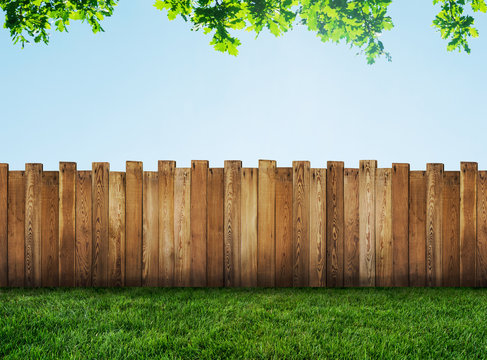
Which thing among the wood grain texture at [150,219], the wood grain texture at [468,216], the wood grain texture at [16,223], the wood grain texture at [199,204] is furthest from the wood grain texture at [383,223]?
the wood grain texture at [16,223]

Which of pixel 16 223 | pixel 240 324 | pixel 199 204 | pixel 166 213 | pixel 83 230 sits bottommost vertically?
pixel 240 324

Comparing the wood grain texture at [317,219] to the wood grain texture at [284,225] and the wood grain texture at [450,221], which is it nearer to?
the wood grain texture at [284,225]

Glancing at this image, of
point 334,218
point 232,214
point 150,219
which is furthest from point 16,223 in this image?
point 334,218

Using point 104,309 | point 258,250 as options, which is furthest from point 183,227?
point 104,309

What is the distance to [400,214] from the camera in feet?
15.0

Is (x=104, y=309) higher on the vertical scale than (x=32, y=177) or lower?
lower

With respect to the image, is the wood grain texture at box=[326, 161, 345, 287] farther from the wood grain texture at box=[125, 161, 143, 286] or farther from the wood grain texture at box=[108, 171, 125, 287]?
the wood grain texture at box=[108, 171, 125, 287]

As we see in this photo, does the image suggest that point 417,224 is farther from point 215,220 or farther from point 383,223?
point 215,220

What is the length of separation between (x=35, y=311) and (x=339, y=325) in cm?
302

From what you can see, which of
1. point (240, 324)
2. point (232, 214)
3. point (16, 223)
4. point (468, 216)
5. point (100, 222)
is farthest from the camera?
point (468, 216)

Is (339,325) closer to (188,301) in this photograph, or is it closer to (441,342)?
(441,342)

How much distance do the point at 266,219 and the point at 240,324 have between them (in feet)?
5.42

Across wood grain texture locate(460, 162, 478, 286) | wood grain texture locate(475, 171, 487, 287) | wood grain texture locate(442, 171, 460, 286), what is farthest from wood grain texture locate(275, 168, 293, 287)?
wood grain texture locate(475, 171, 487, 287)

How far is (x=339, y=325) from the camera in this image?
9.91 feet
